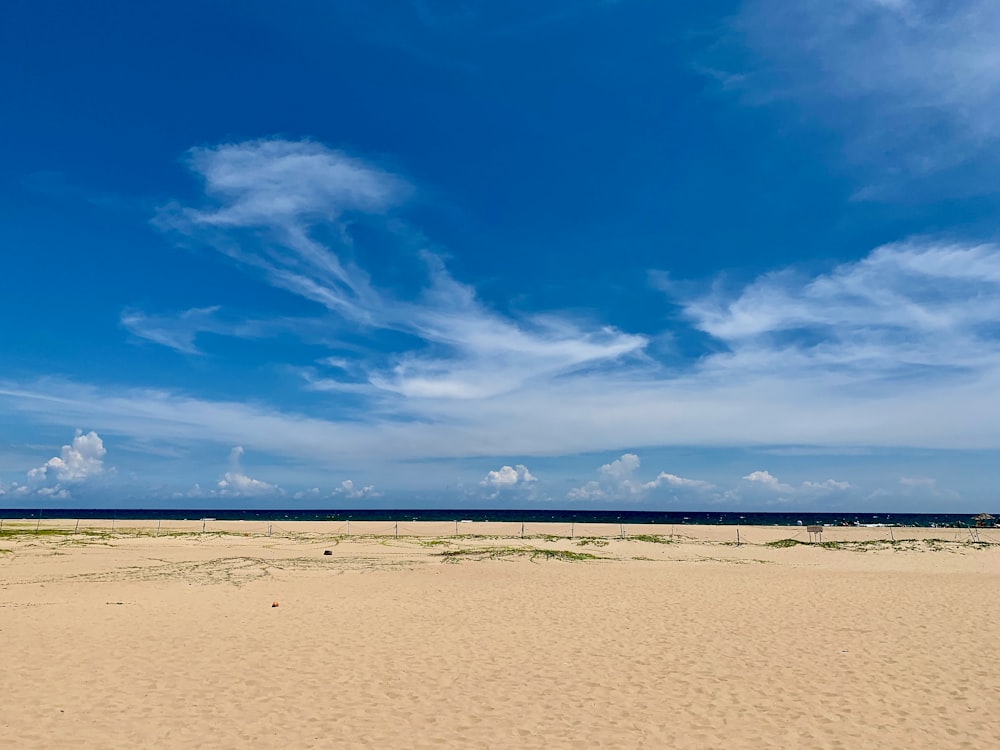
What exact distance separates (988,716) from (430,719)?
10.2 m

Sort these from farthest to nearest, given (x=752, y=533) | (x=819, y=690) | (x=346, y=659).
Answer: (x=752, y=533)
(x=346, y=659)
(x=819, y=690)

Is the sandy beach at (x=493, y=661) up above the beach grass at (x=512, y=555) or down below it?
above

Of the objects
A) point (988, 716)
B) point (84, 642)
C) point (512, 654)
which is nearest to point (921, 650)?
point (988, 716)

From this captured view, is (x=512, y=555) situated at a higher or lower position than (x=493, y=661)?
lower

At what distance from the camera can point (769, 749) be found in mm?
10188

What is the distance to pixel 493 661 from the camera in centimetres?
1542

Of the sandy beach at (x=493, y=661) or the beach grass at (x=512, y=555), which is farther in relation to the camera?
the beach grass at (x=512, y=555)

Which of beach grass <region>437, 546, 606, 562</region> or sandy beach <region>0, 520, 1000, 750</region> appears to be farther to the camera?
beach grass <region>437, 546, 606, 562</region>

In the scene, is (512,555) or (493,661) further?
(512,555)

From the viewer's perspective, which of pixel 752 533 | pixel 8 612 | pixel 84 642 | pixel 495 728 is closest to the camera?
Result: pixel 495 728

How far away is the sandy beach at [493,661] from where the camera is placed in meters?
10.9

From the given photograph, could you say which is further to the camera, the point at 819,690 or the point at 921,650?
the point at 921,650

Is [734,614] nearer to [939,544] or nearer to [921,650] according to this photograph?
[921,650]

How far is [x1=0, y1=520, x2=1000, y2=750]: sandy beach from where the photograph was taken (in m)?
10.9
